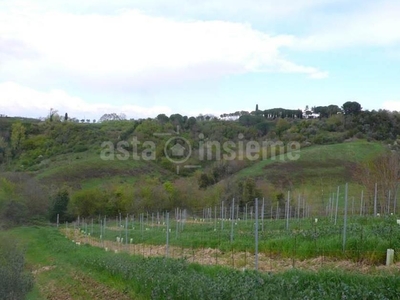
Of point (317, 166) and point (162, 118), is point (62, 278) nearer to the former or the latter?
point (317, 166)

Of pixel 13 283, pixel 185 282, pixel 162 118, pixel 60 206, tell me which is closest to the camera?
pixel 185 282

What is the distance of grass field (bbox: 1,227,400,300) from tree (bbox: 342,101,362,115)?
95.5m

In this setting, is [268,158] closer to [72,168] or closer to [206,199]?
[206,199]

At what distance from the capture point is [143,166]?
106938 mm

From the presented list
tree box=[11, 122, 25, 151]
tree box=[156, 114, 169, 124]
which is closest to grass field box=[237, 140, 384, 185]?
tree box=[11, 122, 25, 151]

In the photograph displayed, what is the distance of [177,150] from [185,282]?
106 m

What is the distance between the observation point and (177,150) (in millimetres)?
119188

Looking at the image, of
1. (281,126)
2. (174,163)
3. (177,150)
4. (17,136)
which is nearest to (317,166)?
(174,163)

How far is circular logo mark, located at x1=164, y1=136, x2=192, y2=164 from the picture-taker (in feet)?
376

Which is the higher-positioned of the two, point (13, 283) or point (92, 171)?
point (13, 283)

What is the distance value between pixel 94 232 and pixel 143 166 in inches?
2337

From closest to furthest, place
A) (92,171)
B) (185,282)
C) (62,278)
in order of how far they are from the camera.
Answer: (185,282)
(62,278)
(92,171)

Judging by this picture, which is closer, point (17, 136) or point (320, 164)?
point (320, 164)

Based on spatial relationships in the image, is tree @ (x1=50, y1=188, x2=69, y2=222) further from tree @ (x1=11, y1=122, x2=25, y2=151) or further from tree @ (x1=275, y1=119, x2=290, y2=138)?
tree @ (x1=275, y1=119, x2=290, y2=138)
